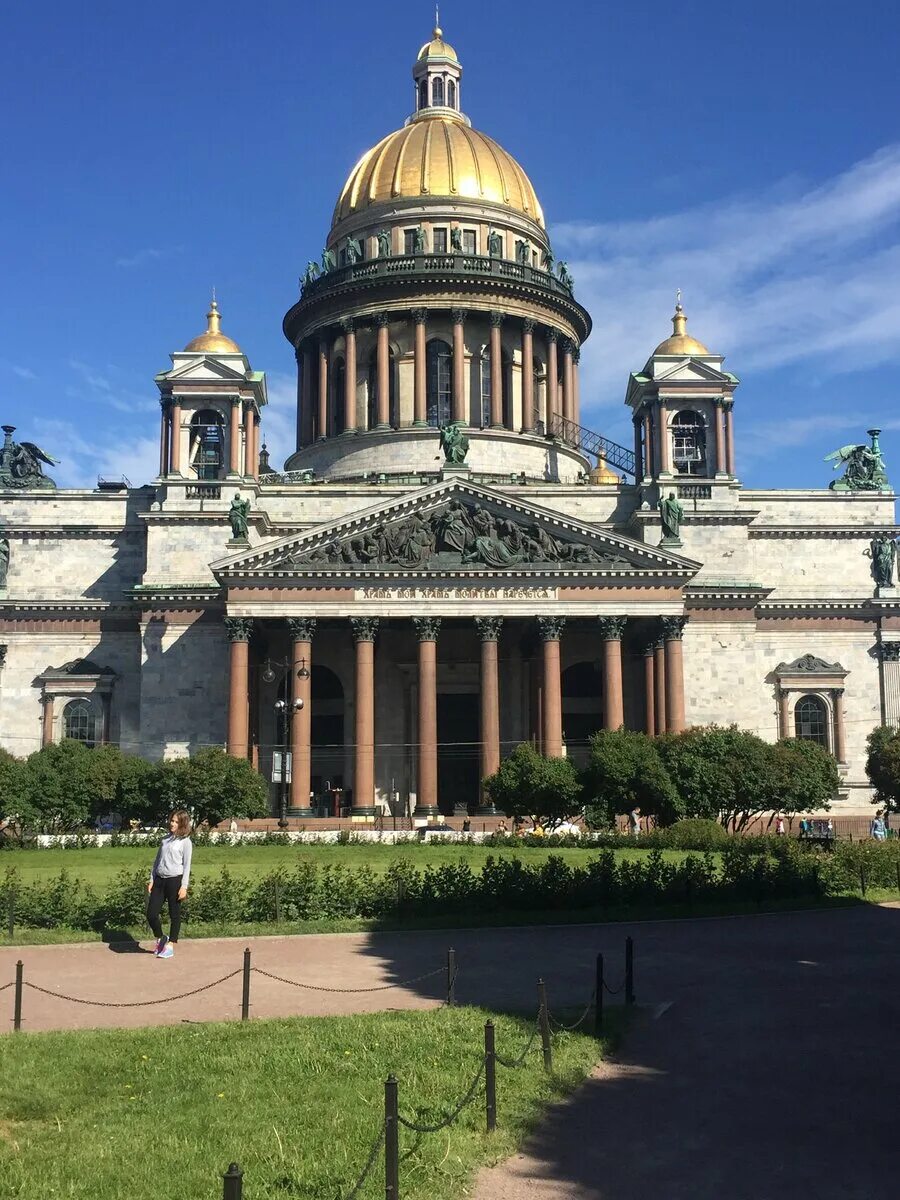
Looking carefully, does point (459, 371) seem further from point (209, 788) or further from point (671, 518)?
point (209, 788)

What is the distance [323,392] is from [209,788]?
37.9 meters

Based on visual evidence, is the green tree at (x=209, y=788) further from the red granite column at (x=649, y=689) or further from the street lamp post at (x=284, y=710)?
the red granite column at (x=649, y=689)

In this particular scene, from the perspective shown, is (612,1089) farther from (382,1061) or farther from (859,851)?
(859,851)

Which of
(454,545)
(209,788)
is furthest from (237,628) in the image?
(209,788)

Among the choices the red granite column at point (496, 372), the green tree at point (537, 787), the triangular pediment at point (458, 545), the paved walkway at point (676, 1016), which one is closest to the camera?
the paved walkway at point (676, 1016)

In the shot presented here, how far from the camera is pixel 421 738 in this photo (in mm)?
55781

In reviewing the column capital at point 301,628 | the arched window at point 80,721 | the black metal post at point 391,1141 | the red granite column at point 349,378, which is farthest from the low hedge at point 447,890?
the red granite column at point 349,378

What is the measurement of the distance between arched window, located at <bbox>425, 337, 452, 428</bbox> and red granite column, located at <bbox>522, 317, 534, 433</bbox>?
443cm

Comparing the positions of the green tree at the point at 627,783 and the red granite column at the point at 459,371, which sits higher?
the red granite column at the point at 459,371

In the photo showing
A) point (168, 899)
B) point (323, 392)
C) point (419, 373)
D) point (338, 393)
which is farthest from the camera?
point (338, 393)

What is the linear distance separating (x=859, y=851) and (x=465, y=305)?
5150 centimetres

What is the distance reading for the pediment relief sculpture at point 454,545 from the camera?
191 ft

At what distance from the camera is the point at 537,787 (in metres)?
44.9

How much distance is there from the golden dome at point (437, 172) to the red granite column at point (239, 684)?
3496 centimetres
